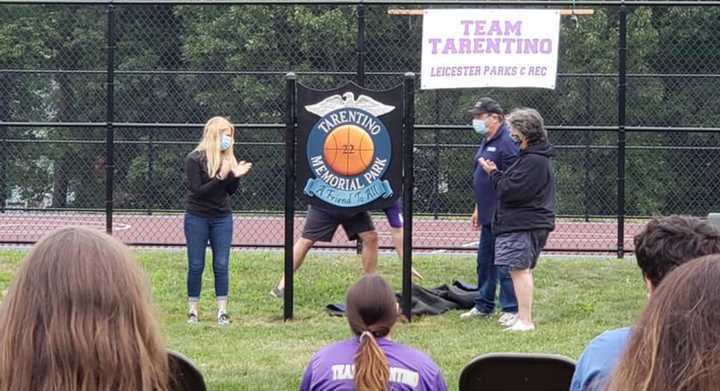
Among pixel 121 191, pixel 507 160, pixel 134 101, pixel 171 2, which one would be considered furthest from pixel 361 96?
pixel 134 101

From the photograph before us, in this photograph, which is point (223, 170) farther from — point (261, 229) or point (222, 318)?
point (261, 229)

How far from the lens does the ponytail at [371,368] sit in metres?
3.59

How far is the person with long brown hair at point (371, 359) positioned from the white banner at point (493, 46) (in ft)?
22.3

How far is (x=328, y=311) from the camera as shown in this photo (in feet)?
29.5

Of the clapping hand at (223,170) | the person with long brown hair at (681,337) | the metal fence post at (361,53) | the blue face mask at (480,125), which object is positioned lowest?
the person with long brown hair at (681,337)

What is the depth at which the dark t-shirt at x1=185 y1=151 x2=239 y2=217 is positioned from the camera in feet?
27.0

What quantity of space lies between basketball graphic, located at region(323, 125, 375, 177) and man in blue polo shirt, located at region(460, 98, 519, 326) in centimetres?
96

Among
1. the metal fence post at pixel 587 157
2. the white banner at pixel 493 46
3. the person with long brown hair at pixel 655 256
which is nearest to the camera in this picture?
the person with long brown hair at pixel 655 256

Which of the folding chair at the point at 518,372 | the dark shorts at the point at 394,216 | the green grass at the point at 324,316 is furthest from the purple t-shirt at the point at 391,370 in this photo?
the dark shorts at the point at 394,216

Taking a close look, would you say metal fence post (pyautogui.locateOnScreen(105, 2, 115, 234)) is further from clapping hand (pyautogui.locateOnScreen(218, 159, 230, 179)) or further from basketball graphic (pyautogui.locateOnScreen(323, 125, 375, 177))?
basketball graphic (pyautogui.locateOnScreen(323, 125, 375, 177))

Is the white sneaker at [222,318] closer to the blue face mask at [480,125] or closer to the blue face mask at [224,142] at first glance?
the blue face mask at [224,142]

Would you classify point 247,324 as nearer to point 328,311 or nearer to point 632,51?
point 328,311

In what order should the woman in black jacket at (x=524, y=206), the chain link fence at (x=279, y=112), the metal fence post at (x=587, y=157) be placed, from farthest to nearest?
the chain link fence at (x=279, y=112), the metal fence post at (x=587, y=157), the woman in black jacket at (x=524, y=206)

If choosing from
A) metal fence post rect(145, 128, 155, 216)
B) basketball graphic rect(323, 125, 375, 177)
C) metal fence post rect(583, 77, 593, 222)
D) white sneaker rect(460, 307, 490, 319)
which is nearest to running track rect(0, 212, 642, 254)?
metal fence post rect(145, 128, 155, 216)
